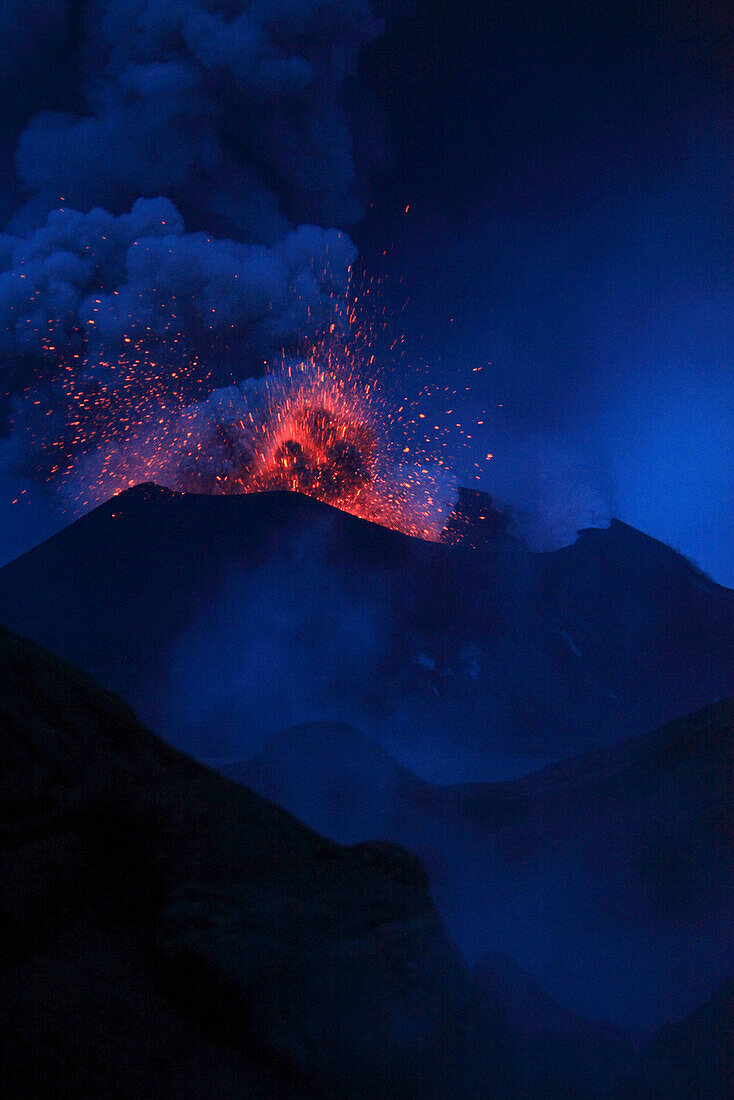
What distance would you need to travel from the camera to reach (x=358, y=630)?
2164 inches

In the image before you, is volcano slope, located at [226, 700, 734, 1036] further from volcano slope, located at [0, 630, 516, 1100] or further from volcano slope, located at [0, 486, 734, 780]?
volcano slope, located at [0, 486, 734, 780]

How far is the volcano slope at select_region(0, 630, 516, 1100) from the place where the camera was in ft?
11.3

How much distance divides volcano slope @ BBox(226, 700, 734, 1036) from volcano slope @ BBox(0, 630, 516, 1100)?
6230 millimetres

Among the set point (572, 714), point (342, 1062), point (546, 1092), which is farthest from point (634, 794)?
point (572, 714)

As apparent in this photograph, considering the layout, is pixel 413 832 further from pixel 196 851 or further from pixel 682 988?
pixel 196 851

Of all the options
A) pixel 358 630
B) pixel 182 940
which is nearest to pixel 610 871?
pixel 182 940

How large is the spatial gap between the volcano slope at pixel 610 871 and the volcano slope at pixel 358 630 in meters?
23.1

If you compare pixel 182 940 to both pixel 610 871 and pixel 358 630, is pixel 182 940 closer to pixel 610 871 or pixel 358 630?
pixel 610 871

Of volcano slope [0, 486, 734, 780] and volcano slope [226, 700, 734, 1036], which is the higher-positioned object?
volcano slope [0, 486, 734, 780]

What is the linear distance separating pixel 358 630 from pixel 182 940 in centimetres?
5132

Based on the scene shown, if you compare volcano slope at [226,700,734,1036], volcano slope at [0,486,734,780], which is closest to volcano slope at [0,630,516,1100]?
volcano slope at [226,700,734,1036]

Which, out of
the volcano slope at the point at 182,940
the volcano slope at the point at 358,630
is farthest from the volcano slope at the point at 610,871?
the volcano slope at the point at 358,630

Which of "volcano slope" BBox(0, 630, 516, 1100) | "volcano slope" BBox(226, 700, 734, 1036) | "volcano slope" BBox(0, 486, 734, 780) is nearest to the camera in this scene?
"volcano slope" BBox(0, 630, 516, 1100)

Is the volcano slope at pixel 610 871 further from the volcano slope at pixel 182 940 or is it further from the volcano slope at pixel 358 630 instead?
the volcano slope at pixel 358 630
